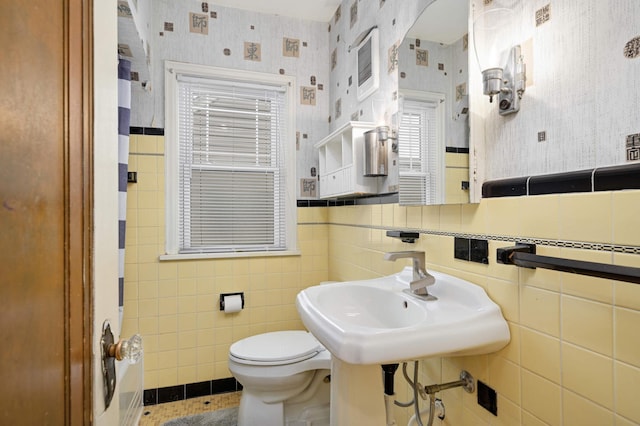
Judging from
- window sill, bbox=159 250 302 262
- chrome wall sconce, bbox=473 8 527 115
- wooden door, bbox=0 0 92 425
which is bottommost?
window sill, bbox=159 250 302 262

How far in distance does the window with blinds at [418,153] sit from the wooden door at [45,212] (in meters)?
1.13

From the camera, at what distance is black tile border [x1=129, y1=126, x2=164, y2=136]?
6.75 ft

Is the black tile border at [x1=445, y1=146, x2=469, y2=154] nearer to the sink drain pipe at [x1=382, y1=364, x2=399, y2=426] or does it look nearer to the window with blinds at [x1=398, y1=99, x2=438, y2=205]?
the window with blinds at [x1=398, y1=99, x2=438, y2=205]

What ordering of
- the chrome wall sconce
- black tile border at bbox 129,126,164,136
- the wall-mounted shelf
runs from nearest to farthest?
the chrome wall sconce, the wall-mounted shelf, black tile border at bbox 129,126,164,136

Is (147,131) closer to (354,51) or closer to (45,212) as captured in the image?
(354,51)

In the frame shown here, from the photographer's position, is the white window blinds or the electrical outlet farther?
the white window blinds

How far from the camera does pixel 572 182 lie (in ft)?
2.60

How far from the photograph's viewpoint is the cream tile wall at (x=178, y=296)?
2.06 meters

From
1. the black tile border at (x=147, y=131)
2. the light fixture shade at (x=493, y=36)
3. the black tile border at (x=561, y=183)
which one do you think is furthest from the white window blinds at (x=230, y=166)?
the black tile border at (x=561, y=183)

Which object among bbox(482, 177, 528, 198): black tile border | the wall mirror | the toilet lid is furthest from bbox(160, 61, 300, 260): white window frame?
bbox(482, 177, 528, 198): black tile border

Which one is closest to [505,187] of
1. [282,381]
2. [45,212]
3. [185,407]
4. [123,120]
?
[45,212]

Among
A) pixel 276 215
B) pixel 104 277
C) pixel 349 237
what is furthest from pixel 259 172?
pixel 104 277

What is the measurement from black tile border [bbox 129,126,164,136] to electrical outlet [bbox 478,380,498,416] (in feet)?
7.10

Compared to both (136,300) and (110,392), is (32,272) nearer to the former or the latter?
(110,392)
